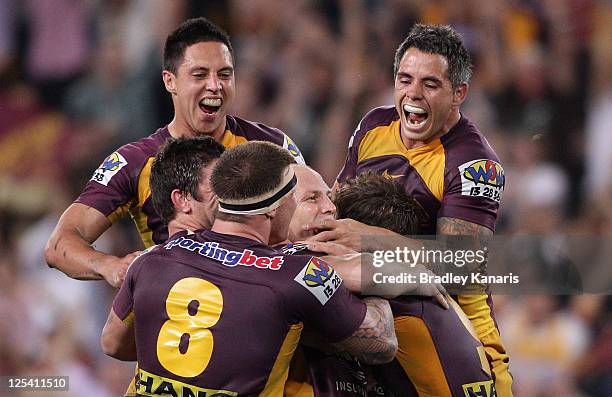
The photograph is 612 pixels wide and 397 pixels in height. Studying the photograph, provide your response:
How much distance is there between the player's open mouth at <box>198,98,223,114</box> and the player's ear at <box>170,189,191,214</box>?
3.87 ft

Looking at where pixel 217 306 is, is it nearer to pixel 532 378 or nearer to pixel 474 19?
pixel 532 378

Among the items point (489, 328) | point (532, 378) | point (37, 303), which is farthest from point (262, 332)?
point (37, 303)

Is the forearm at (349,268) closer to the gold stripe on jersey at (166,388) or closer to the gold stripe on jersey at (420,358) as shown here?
the gold stripe on jersey at (420,358)

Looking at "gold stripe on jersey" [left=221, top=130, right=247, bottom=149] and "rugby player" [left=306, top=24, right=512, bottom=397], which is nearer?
"rugby player" [left=306, top=24, right=512, bottom=397]

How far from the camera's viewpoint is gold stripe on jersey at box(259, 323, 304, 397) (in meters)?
3.50

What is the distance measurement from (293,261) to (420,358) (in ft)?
2.26

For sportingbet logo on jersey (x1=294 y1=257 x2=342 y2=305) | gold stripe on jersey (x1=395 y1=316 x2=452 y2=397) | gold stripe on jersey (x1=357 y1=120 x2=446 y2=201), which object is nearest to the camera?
sportingbet logo on jersey (x1=294 y1=257 x2=342 y2=305)

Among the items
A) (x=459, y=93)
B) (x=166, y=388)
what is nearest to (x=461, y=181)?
(x=459, y=93)

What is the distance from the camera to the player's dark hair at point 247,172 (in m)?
3.50

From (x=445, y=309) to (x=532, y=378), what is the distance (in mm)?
3803

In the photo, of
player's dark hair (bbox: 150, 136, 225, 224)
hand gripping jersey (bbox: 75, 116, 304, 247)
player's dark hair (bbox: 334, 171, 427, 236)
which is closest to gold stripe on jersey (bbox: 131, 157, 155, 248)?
hand gripping jersey (bbox: 75, 116, 304, 247)

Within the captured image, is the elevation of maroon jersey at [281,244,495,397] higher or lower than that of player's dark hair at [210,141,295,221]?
lower

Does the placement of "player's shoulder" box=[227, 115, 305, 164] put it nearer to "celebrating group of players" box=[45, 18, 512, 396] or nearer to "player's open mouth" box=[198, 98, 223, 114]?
"player's open mouth" box=[198, 98, 223, 114]

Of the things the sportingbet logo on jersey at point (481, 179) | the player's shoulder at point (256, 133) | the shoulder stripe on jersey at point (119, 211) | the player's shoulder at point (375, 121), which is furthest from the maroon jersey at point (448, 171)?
the shoulder stripe on jersey at point (119, 211)
